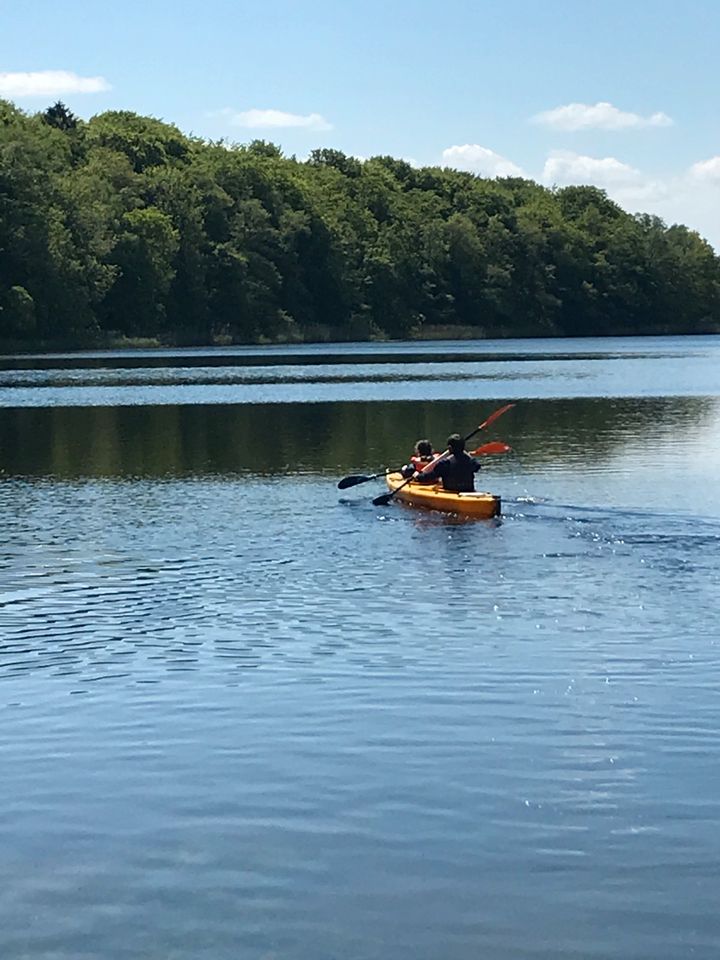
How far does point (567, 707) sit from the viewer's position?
14.4 m

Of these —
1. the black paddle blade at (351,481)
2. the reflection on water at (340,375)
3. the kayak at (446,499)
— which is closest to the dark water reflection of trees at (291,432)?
the black paddle blade at (351,481)

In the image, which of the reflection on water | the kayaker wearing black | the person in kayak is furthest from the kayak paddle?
the reflection on water

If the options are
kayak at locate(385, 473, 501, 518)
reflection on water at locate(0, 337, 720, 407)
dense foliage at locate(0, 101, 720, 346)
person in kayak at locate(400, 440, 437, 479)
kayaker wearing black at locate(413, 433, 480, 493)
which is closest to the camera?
kayak at locate(385, 473, 501, 518)

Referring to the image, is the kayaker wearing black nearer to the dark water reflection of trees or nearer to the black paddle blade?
the black paddle blade

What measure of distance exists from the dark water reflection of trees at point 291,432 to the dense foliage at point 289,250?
191 feet

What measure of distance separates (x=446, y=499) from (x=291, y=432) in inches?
782

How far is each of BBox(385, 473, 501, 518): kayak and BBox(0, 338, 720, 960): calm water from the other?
0.59 metres

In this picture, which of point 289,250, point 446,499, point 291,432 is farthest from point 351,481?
point 289,250

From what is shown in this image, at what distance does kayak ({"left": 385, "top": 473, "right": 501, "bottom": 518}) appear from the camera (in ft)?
92.2

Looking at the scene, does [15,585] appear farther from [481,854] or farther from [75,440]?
[75,440]

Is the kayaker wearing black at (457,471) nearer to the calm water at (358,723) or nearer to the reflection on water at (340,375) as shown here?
the calm water at (358,723)

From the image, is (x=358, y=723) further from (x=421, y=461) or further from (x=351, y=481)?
(x=351, y=481)

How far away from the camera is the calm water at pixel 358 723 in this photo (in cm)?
980

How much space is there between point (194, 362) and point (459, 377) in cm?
2932
